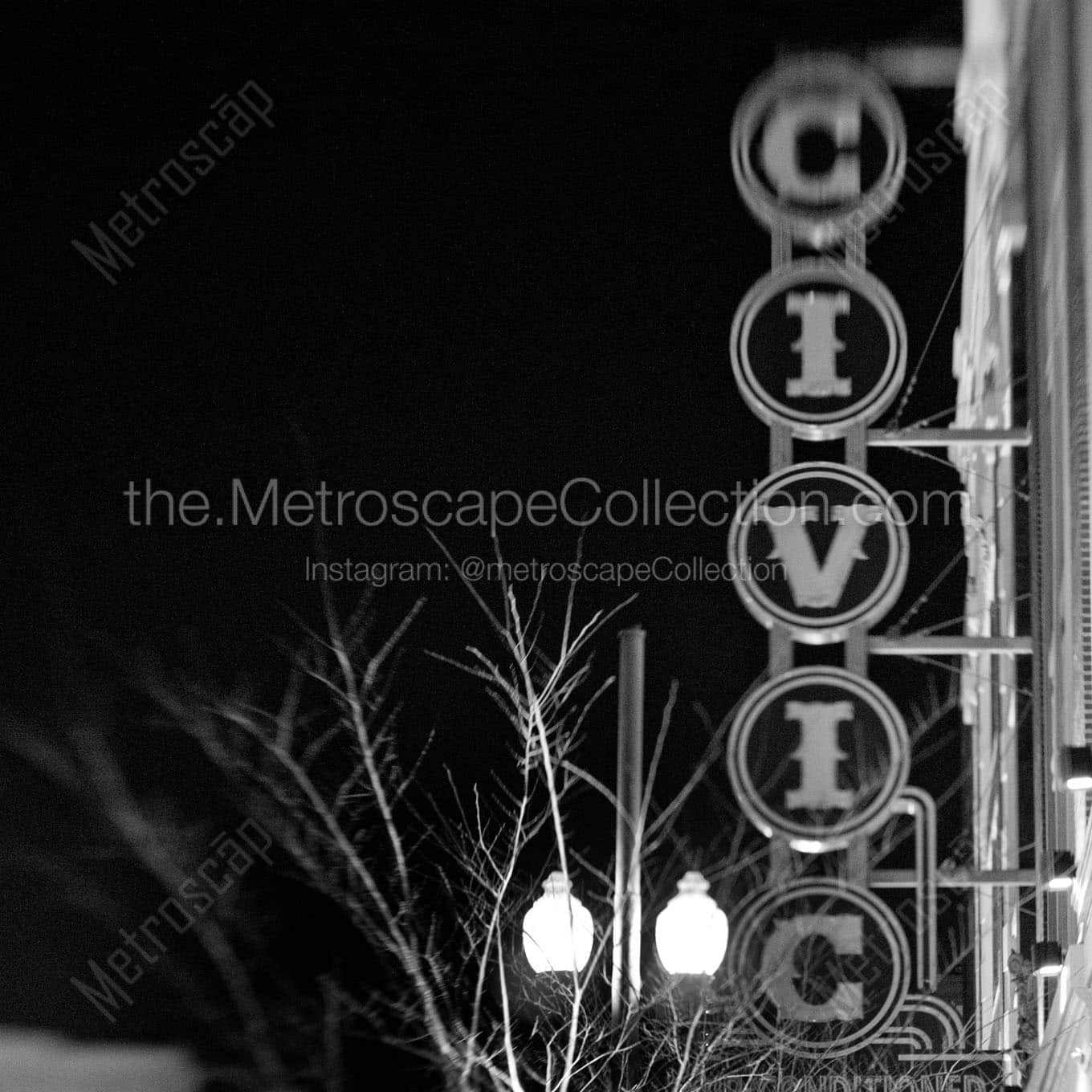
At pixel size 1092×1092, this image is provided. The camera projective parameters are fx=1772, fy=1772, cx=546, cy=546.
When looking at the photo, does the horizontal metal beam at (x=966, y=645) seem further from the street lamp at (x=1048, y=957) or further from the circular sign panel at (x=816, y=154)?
the circular sign panel at (x=816, y=154)

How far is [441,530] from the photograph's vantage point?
1342 cm

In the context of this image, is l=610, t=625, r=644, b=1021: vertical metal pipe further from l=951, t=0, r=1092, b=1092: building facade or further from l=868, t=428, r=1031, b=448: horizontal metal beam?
l=868, t=428, r=1031, b=448: horizontal metal beam

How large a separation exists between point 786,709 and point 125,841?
260 inches

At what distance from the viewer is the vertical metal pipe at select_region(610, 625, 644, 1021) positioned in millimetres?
7043

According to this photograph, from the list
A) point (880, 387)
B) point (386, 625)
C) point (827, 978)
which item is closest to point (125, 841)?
point (386, 625)

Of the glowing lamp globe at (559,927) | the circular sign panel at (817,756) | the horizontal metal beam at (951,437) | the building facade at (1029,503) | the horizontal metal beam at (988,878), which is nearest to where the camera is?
the glowing lamp globe at (559,927)

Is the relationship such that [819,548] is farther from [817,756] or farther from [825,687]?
[817,756]

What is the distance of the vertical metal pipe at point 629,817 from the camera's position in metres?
7.04

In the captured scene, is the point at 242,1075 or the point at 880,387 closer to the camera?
the point at 880,387

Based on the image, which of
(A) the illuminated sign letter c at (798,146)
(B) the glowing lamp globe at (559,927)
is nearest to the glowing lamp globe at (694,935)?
(B) the glowing lamp globe at (559,927)

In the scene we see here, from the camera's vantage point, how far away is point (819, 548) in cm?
1019

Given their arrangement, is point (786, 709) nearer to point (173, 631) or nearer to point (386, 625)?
point (386, 625)

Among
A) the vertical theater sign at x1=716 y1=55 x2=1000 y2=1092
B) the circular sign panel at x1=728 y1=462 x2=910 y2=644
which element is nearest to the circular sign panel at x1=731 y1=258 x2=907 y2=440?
the vertical theater sign at x1=716 y1=55 x2=1000 y2=1092

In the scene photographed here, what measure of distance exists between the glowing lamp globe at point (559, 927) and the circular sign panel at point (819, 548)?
346 centimetres
